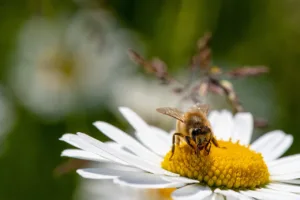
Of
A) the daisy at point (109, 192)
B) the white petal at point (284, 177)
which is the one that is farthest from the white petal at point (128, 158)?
the daisy at point (109, 192)

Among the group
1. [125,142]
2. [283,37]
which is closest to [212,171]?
[125,142]

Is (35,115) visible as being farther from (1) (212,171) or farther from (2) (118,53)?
(1) (212,171)

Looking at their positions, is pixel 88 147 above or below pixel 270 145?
below

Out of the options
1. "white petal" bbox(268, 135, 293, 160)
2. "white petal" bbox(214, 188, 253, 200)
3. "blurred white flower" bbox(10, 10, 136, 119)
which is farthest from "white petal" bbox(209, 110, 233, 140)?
"blurred white flower" bbox(10, 10, 136, 119)

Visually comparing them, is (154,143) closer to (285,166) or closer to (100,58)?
(285,166)

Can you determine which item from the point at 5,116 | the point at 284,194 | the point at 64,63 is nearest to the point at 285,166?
the point at 284,194

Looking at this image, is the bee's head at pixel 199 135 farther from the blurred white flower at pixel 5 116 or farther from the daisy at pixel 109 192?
the blurred white flower at pixel 5 116
